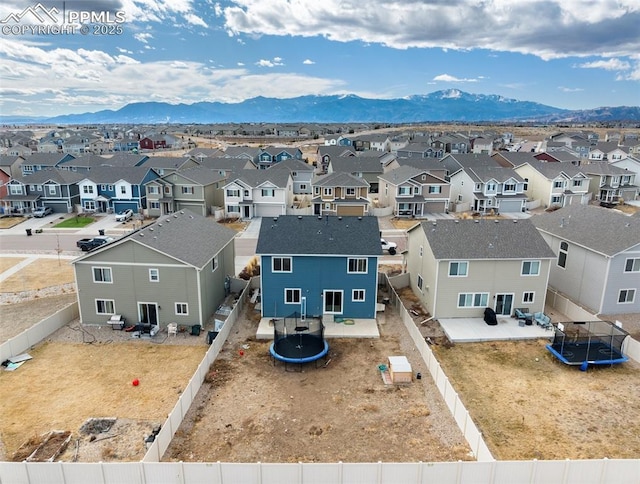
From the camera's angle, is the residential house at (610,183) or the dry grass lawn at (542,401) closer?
the dry grass lawn at (542,401)

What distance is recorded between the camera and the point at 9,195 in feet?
206

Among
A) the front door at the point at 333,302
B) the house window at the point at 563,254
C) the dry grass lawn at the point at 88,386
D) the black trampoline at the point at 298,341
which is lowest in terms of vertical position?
the dry grass lawn at the point at 88,386

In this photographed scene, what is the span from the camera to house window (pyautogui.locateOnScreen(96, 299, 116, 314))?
91.7 feet

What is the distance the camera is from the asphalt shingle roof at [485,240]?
28531 millimetres

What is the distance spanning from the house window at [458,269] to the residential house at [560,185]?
146 ft

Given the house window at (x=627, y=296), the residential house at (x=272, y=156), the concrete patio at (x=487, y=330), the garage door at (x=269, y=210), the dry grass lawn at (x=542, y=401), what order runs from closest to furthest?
the dry grass lawn at (x=542, y=401)
the concrete patio at (x=487, y=330)
the house window at (x=627, y=296)
the garage door at (x=269, y=210)
the residential house at (x=272, y=156)

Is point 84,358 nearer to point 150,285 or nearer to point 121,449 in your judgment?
point 150,285

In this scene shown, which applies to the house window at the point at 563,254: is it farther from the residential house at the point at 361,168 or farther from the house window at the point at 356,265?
the residential house at the point at 361,168

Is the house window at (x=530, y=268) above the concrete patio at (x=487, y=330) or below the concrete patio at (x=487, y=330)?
above

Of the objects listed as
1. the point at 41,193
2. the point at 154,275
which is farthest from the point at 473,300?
the point at 41,193

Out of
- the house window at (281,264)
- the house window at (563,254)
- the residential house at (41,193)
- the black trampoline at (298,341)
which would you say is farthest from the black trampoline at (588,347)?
the residential house at (41,193)

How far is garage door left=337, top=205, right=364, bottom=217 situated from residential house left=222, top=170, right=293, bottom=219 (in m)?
7.76

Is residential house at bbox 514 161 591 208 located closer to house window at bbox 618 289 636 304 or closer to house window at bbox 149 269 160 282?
house window at bbox 618 289 636 304

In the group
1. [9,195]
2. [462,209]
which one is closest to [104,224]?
[9,195]
